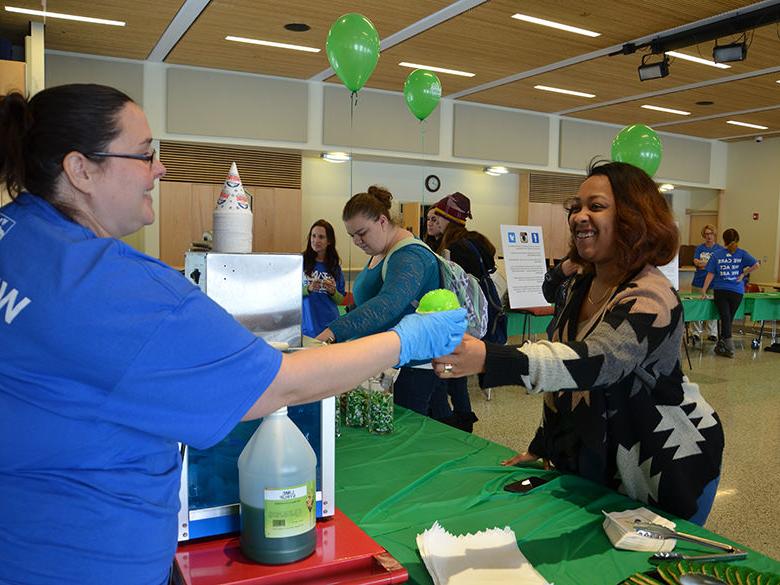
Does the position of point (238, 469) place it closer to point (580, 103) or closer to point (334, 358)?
point (334, 358)

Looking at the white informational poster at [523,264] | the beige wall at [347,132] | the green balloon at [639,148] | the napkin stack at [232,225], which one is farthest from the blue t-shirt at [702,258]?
the napkin stack at [232,225]

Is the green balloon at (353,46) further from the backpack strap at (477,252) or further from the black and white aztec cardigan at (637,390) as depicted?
the black and white aztec cardigan at (637,390)

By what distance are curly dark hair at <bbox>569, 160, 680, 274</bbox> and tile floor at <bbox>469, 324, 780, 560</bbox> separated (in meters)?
2.06

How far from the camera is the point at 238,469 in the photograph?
1.24 m

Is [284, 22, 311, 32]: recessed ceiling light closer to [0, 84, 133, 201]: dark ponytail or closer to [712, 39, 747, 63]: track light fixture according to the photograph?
[712, 39, 747, 63]: track light fixture

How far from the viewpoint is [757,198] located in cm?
1219

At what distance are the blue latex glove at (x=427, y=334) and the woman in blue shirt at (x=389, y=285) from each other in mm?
1397

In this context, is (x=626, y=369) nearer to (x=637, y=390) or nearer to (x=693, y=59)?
(x=637, y=390)

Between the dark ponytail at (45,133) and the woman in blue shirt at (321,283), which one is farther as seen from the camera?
the woman in blue shirt at (321,283)

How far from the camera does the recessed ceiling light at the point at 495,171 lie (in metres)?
10.1

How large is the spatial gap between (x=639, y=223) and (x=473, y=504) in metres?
0.80

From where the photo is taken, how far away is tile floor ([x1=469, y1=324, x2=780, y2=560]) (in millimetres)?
3293

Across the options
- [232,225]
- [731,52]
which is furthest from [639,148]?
[232,225]

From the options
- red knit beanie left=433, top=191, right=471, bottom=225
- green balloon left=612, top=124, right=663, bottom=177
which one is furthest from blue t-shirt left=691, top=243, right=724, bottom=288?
red knit beanie left=433, top=191, right=471, bottom=225
